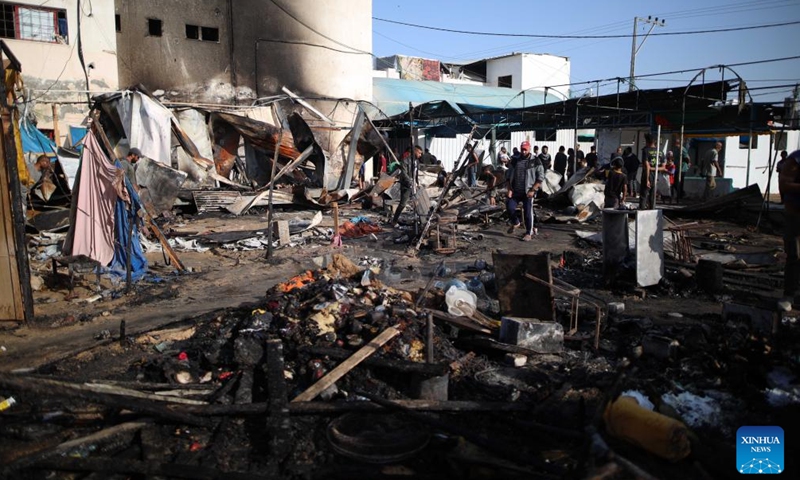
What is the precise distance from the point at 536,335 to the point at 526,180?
6217 mm

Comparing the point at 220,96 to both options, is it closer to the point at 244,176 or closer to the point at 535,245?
the point at 244,176

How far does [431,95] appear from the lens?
26.9 metres

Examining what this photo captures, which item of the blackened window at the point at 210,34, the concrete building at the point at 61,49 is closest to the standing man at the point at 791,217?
the concrete building at the point at 61,49

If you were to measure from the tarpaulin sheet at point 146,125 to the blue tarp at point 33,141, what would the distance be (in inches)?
75.7

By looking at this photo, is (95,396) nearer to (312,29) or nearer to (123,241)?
(123,241)

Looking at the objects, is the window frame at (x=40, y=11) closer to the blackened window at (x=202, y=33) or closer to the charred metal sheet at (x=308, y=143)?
the blackened window at (x=202, y=33)

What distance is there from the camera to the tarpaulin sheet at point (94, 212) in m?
8.13

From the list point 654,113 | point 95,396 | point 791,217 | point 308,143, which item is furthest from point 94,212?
point 654,113

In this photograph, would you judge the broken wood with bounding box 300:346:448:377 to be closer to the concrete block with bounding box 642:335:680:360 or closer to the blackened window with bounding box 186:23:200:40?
the concrete block with bounding box 642:335:680:360

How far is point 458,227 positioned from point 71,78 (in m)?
13.2

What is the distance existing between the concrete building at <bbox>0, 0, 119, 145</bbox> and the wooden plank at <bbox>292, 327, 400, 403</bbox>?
53.6ft

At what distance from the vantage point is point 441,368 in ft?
13.7

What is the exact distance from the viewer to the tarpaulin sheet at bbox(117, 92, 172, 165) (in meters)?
15.3

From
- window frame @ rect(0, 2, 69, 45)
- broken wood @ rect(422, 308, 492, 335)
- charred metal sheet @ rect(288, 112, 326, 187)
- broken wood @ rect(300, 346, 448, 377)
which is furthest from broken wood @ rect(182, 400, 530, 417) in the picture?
window frame @ rect(0, 2, 69, 45)
